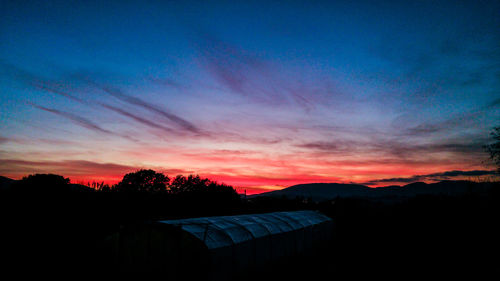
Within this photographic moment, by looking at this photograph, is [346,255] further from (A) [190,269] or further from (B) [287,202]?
(B) [287,202]

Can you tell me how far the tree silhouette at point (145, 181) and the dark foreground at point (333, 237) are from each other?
30.2 metres

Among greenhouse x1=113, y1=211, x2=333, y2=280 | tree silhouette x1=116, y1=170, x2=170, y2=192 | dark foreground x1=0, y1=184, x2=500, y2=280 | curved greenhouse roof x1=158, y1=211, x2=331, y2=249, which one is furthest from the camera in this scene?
tree silhouette x1=116, y1=170, x2=170, y2=192

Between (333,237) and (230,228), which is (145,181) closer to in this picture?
(333,237)

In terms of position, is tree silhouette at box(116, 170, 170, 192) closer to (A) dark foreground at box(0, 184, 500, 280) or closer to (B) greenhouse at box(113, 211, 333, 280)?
(A) dark foreground at box(0, 184, 500, 280)

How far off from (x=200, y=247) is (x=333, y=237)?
20.5 meters

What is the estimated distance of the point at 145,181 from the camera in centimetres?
6762

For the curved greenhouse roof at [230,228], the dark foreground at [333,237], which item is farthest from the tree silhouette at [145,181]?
the curved greenhouse roof at [230,228]

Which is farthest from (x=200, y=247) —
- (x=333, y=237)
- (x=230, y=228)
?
(x=333, y=237)

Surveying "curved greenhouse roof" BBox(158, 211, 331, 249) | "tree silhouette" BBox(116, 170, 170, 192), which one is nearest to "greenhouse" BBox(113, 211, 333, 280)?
"curved greenhouse roof" BBox(158, 211, 331, 249)

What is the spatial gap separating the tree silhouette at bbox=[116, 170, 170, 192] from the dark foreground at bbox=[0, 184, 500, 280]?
30.2 meters

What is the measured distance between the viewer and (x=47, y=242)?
21.4 metres

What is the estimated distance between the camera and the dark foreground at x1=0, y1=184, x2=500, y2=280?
57.8 feet

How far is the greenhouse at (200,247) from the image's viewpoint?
12.3m

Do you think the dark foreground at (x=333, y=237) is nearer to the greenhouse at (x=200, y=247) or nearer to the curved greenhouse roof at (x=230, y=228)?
the greenhouse at (x=200, y=247)
